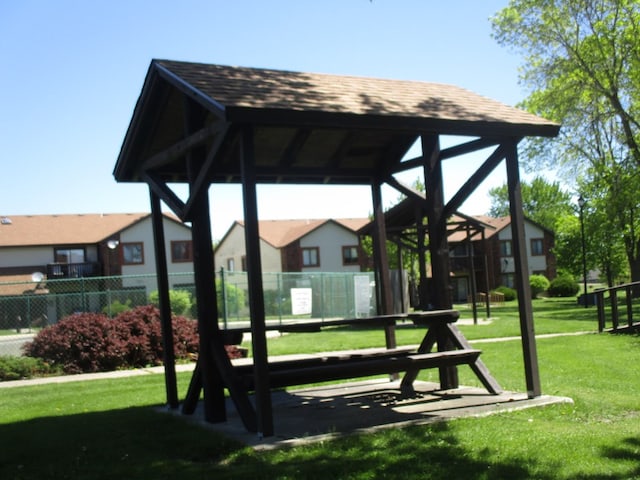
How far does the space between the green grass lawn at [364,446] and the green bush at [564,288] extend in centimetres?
4981

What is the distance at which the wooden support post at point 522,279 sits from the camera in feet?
28.2

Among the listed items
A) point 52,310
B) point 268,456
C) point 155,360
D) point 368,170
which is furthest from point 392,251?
point 268,456

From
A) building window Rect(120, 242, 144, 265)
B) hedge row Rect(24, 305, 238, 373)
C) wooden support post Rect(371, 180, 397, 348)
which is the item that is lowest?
hedge row Rect(24, 305, 238, 373)

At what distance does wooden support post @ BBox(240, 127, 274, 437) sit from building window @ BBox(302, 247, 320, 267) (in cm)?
5171

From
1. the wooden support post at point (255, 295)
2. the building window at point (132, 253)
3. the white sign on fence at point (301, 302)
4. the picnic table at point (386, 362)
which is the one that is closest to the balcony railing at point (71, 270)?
the building window at point (132, 253)

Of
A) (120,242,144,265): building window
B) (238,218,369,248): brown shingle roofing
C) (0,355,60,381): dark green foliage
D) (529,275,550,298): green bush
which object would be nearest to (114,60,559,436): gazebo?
(0,355,60,381): dark green foliage

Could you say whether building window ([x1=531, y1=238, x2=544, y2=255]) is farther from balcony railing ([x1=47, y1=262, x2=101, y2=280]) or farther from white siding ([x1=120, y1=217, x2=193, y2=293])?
balcony railing ([x1=47, y1=262, x2=101, y2=280])

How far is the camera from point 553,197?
327 ft

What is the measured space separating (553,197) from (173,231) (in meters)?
61.8

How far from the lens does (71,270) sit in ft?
175

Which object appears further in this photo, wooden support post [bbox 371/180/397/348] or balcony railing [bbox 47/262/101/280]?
balcony railing [bbox 47/262/101/280]

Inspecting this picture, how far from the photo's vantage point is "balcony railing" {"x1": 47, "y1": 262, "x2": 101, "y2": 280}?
52656mm

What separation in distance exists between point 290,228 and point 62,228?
18.6 metres

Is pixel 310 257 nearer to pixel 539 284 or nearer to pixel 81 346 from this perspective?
pixel 539 284
